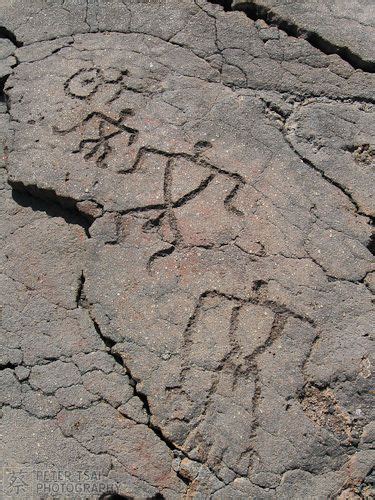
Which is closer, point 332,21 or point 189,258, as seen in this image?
point 189,258

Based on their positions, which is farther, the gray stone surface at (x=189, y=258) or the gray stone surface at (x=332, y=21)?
the gray stone surface at (x=332, y=21)

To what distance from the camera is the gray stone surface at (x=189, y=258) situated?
2492 millimetres

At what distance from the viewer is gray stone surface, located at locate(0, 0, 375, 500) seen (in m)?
2.49

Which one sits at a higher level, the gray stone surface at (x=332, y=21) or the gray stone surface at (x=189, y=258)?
the gray stone surface at (x=332, y=21)

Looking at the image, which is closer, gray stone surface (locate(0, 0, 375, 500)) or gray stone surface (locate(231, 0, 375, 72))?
gray stone surface (locate(0, 0, 375, 500))

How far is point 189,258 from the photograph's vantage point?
2.76 metres

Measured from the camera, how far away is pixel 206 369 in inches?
101

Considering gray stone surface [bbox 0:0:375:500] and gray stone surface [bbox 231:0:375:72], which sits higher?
gray stone surface [bbox 231:0:375:72]

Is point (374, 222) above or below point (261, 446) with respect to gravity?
above

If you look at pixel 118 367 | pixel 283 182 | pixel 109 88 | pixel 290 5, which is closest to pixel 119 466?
pixel 118 367

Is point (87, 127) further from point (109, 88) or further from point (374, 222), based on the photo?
point (374, 222)

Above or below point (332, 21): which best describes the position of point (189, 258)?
below

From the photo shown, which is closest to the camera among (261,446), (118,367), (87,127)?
(261,446)

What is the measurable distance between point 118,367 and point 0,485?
60 cm
